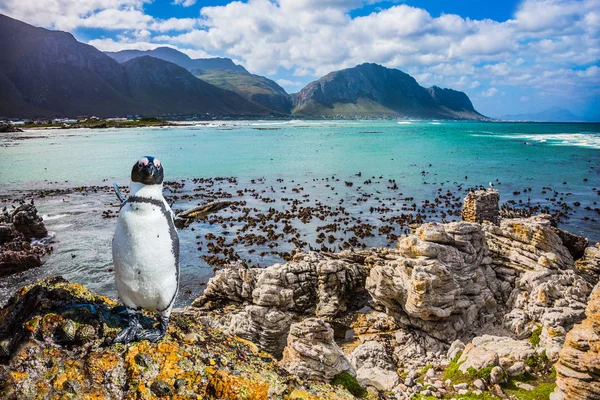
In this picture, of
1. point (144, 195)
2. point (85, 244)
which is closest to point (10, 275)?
point (85, 244)

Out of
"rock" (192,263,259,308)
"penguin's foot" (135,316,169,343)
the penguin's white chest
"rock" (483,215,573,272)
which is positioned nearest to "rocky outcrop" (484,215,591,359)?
"rock" (483,215,573,272)

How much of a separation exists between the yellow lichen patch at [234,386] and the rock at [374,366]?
17.1 feet

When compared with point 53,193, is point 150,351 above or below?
above

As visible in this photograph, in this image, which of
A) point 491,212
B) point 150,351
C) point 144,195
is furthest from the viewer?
point 491,212

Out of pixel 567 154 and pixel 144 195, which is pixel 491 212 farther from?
pixel 567 154

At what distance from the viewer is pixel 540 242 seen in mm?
13766

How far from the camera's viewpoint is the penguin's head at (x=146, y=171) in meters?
4.37

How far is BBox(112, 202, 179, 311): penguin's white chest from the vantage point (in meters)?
4.46

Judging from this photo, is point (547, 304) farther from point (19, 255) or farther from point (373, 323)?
point (19, 255)

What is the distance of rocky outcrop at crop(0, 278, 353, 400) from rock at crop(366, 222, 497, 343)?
771 centimetres

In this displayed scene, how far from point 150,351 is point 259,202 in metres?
30.5

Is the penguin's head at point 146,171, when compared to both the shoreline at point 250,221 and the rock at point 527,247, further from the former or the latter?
the rock at point 527,247

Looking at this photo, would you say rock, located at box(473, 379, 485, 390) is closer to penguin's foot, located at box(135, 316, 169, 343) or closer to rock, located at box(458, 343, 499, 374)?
rock, located at box(458, 343, 499, 374)

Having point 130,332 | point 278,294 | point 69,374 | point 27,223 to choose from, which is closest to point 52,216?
point 27,223
